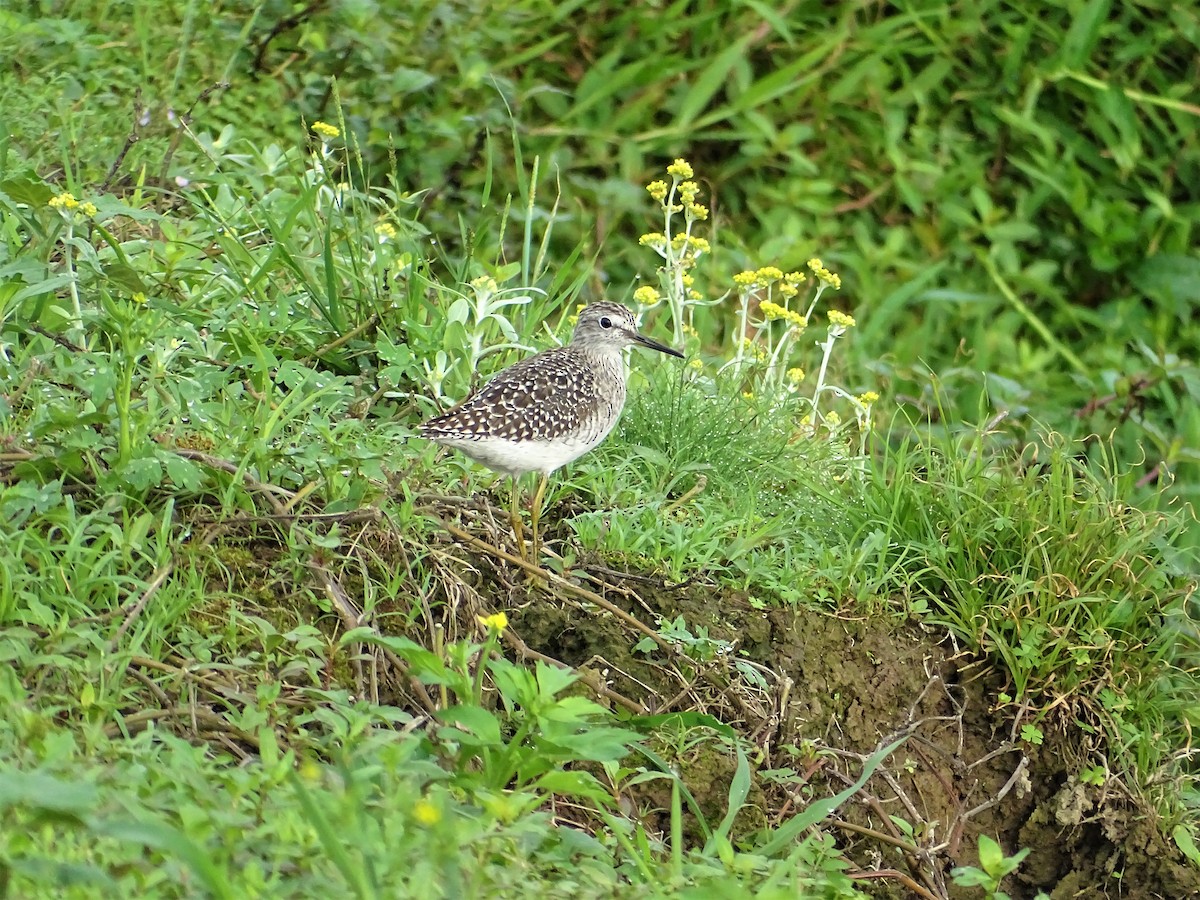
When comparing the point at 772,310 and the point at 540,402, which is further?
the point at 772,310

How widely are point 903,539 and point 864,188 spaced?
4.40m

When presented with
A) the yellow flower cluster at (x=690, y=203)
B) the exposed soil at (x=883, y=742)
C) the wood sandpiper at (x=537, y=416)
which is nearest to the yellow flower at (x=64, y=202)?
the wood sandpiper at (x=537, y=416)

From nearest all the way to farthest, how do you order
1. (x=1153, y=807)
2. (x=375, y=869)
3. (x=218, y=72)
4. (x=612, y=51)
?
(x=375, y=869) < (x=1153, y=807) < (x=218, y=72) < (x=612, y=51)

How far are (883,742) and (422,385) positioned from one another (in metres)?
1.87

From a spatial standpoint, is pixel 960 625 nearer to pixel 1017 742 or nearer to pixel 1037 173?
pixel 1017 742

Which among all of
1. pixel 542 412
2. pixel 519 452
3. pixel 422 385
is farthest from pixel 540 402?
pixel 422 385

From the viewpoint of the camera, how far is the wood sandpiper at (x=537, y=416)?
181 inches

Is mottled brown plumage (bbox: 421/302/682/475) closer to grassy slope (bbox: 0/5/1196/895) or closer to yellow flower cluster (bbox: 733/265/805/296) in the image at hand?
grassy slope (bbox: 0/5/1196/895)

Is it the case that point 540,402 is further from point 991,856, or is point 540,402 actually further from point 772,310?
point 991,856

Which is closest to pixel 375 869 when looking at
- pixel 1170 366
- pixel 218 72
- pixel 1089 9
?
pixel 218 72

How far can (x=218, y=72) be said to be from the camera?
6.98m

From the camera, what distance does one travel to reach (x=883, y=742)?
189 inches

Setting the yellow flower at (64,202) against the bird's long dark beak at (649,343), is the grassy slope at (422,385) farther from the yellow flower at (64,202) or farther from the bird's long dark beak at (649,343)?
the bird's long dark beak at (649,343)

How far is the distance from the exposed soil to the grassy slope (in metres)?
0.14
